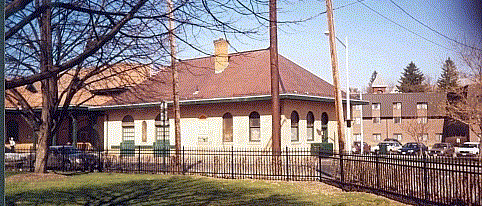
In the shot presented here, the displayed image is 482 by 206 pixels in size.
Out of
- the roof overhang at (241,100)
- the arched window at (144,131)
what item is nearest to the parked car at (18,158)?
the roof overhang at (241,100)

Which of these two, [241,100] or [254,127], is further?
[254,127]

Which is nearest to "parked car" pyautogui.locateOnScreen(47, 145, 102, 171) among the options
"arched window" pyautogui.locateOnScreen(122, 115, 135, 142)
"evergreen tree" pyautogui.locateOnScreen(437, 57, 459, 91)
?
"arched window" pyautogui.locateOnScreen(122, 115, 135, 142)

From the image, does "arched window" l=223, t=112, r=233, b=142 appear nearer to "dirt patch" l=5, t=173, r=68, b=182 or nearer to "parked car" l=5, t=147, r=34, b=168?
"parked car" l=5, t=147, r=34, b=168

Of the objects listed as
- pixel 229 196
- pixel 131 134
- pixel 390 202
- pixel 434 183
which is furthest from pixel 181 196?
pixel 131 134

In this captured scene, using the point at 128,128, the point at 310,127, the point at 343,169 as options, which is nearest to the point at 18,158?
the point at 128,128

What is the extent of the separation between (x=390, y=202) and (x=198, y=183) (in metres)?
6.83

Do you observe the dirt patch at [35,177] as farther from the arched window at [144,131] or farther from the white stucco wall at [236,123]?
the arched window at [144,131]

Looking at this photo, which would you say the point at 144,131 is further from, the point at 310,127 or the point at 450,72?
the point at 450,72

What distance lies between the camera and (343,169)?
49.0 feet

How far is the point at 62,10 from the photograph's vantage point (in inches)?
→ 297

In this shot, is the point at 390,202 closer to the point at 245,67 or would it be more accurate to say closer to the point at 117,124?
the point at 245,67

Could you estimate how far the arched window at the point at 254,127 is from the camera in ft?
90.4

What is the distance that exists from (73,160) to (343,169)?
1266 centimetres

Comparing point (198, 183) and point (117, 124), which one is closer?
point (198, 183)
